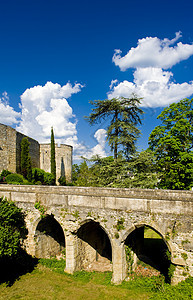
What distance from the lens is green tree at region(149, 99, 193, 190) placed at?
54.3 feet

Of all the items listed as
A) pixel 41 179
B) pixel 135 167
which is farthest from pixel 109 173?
pixel 41 179

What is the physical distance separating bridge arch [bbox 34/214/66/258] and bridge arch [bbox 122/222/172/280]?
4.86 m

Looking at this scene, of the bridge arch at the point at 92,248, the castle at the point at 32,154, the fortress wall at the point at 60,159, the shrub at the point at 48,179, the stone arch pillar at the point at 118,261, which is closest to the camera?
the stone arch pillar at the point at 118,261

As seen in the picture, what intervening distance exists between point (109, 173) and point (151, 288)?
8539 mm

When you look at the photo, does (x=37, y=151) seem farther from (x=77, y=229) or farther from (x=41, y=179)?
(x=77, y=229)

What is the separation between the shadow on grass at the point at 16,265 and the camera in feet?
37.0

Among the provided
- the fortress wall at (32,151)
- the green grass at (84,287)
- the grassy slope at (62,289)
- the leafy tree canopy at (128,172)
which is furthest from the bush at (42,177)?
the grassy slope at (62,289)

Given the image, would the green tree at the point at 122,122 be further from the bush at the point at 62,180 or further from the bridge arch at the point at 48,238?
the bush at the point at 62,180

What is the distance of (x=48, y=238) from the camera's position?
44.0 feet

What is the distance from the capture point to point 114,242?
10438 mm

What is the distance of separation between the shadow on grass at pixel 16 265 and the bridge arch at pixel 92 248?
312 cm

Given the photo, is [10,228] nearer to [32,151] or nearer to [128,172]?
[128,172]

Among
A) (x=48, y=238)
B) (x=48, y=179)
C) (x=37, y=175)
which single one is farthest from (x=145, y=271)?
(x=48, y=179)

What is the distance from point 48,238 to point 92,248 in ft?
10.2
